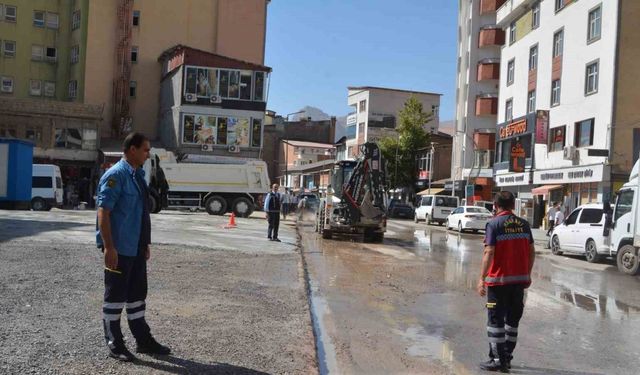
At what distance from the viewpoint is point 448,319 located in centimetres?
898

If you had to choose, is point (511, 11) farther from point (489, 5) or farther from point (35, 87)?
point (35, 87)

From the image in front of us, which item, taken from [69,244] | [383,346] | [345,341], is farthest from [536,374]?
[69,244]

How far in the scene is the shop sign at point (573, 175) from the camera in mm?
31330

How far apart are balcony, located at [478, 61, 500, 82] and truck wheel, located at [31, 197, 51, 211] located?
37007 millimetres

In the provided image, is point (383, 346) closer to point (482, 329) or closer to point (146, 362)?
point (482, 329)

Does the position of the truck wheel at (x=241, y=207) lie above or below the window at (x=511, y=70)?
below

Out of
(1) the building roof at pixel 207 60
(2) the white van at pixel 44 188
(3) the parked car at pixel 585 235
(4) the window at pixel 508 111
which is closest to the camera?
(3) the parked car at pixel 585 235

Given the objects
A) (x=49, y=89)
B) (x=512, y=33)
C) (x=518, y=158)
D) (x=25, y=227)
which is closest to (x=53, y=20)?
(x=49, y=89)

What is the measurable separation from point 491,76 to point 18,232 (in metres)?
46.1

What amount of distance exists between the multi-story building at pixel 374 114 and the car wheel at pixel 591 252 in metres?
58.8

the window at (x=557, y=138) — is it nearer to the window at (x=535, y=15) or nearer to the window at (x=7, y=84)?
the window at (x=535, y=15)

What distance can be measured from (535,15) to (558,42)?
16.9 ft

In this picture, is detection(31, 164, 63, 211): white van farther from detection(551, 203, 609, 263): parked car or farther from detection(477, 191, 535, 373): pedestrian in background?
detection(477, 191, 535, 373): pedestrian in background

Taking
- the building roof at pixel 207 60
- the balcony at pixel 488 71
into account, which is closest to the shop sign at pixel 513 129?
the balcony at pixel 488 71
